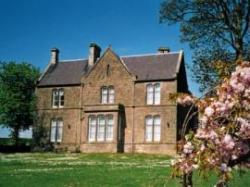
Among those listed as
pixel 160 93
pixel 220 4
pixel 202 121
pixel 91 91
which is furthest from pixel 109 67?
pixel 202 121

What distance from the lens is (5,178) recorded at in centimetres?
2159

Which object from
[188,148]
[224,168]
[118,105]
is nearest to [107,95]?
[118,105]

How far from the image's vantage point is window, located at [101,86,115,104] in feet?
172

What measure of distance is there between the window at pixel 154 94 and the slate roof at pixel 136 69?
89cm

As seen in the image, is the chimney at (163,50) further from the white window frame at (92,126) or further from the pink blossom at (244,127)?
the pink blossom at (244,127)

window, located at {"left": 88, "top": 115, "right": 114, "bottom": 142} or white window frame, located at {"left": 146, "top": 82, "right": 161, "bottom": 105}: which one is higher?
white window frame, located at {"left": 146, "top": 82, "right": 161, "bottom": 105}

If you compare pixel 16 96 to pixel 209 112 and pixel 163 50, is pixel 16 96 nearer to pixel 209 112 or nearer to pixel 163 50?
pixel 163 50

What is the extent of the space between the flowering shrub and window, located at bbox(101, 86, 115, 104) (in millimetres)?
43693

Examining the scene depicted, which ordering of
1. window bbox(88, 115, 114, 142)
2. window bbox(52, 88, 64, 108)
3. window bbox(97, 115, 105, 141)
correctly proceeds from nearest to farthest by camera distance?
1. window bbox(88, 115, 114, 142)
2. window bbox(97, 115, 105, 141)
3. window bbox(52, 88, 64, 108)

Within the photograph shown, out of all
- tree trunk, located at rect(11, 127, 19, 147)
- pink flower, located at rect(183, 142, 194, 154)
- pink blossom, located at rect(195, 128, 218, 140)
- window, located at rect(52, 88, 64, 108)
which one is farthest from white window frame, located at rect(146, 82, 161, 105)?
pink blossom, located at rect(195, 128, 218, 140)

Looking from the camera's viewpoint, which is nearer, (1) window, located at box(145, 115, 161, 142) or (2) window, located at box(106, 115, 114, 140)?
(1) window, located at box(145, 115, 161, 142)

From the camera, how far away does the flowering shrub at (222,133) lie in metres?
8.14

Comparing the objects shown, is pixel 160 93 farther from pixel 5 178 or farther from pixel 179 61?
pixel 5 178

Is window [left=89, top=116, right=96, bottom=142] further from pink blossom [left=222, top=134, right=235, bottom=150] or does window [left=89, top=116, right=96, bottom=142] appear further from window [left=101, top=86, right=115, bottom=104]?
pink blossom [left=222, top=134, right=235, bottom=150]
